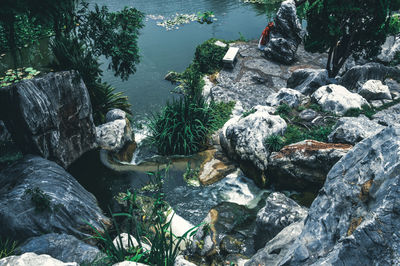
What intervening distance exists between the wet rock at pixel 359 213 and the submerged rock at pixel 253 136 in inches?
146

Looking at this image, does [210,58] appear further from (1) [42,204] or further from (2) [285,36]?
(1) [42,204]

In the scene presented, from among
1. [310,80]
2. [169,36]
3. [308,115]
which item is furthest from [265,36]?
[308,115]

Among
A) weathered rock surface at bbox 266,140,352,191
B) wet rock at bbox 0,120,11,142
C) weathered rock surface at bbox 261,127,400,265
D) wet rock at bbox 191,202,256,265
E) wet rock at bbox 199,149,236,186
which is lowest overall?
wet rock at bbox 199,149,236,186

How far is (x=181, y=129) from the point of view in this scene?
780 centimetres

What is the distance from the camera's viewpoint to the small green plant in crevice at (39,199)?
15.3ft

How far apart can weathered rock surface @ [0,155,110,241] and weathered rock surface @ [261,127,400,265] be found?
3.10m

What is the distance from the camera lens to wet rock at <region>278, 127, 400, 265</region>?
2.09 m

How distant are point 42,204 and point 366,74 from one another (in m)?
9.93

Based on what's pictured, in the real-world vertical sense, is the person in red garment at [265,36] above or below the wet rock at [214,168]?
above

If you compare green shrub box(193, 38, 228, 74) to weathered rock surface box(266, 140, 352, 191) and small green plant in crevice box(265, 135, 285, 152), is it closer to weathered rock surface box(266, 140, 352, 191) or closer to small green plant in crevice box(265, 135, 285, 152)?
small green plant in crevice box(265, 135, 285, 152)

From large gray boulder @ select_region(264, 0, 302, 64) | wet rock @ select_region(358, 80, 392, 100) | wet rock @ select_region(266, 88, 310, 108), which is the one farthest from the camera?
large gray boulder @ select_region(264, 0, 302, 64)

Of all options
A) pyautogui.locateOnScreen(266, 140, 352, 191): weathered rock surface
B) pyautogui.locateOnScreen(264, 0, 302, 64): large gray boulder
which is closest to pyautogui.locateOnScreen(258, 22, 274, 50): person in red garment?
pyautogui.locateOnScreen(264, 0, 302, 64): large gray boulder

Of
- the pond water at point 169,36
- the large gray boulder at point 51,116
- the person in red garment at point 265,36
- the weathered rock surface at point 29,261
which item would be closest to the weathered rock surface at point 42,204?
the large gray boulder at point 51,116

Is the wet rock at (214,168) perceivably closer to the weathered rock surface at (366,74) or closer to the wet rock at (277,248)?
the wet rock at (277,248)
